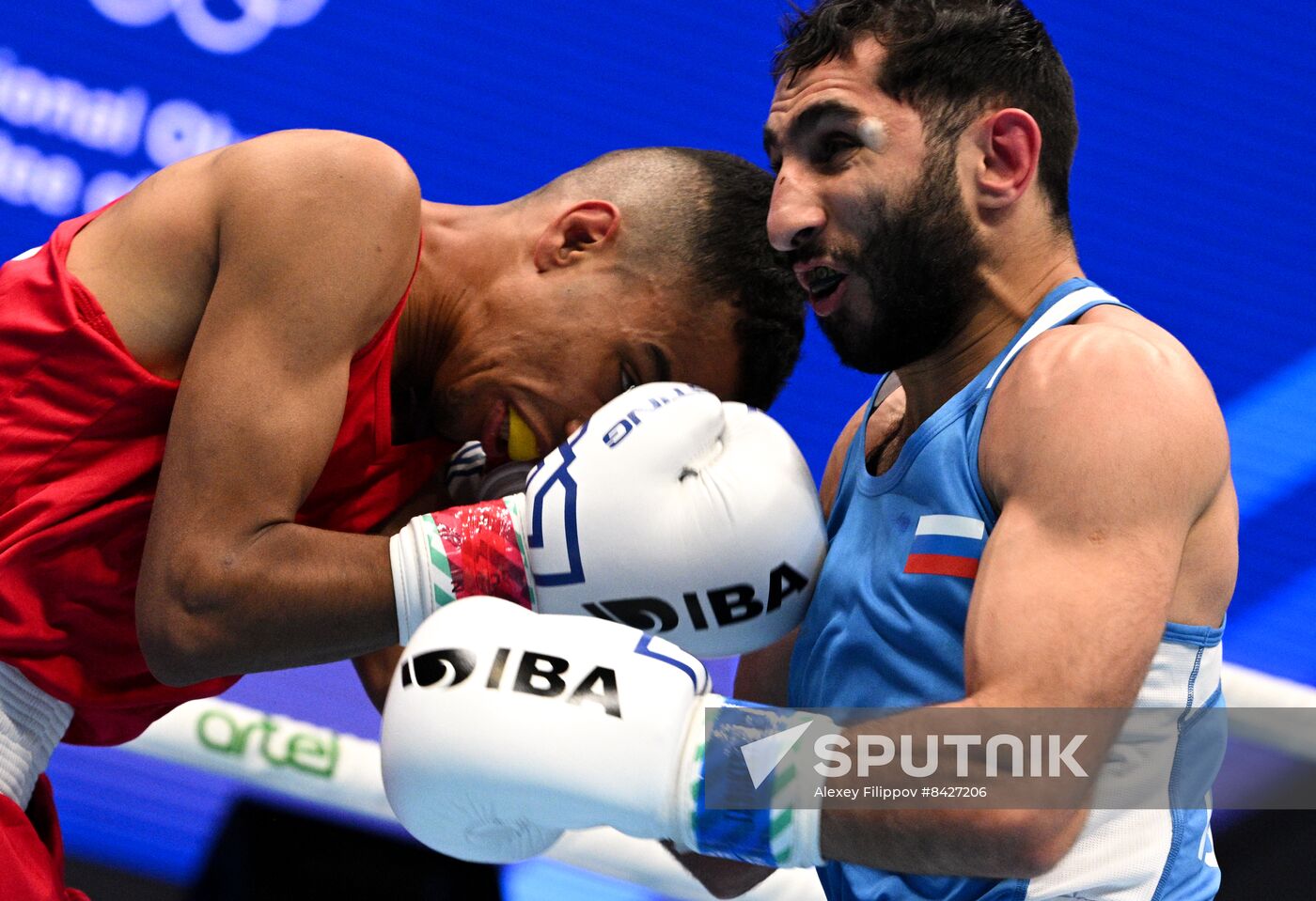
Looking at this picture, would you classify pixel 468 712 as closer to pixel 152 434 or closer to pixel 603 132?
pixel 152 434

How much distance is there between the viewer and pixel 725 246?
7.02 ft

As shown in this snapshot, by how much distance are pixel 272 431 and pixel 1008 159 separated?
3.26 ft

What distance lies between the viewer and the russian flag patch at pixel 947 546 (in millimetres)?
1546

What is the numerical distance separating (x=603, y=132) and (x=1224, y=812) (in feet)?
6.65

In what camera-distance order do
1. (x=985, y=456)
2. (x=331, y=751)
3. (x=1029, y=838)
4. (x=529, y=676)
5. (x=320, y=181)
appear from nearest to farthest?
(x=1029, y=838)
(x=529, y=676)
(x=985, y=456)
(x=320, y=181)
(x=331, y=751)

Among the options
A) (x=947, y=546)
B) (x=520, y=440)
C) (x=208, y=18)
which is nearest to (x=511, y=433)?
(x=520, y=440)

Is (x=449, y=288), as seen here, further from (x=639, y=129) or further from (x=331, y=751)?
(x=331, y=751)

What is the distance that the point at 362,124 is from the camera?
123 inches

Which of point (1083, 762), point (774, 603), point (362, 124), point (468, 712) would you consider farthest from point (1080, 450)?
point (362, 124)

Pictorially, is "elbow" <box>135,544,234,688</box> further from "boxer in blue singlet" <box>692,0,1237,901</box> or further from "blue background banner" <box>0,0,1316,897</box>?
"blue background banner" <box>0,0,1316,897</box>

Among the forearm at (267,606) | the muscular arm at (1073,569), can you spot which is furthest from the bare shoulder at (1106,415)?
the forearm at (267,606)

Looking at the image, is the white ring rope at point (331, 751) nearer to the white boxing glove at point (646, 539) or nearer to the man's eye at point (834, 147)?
the white boxing glove at point (646, 539)

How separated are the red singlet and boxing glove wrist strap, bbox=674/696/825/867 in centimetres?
83

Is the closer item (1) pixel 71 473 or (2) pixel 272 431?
(2) pixel 272 431
